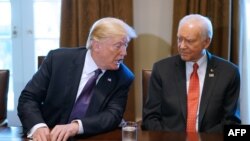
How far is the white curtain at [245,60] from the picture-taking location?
9.56 feet

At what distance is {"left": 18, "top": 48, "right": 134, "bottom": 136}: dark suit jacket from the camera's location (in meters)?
1.84

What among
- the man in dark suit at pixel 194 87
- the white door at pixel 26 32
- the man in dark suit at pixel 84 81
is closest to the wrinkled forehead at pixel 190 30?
the man in dark suit at pixel 194 87

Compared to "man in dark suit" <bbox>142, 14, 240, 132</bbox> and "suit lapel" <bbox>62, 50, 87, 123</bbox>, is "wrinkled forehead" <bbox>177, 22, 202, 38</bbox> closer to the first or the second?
"man in dark suit" <bbox>142, 14, 240, 132</bbox>

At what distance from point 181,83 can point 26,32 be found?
1800mm

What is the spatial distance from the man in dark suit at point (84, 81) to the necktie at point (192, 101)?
1.20ft

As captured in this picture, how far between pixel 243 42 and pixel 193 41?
44.6 inches

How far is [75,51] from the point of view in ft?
6.70

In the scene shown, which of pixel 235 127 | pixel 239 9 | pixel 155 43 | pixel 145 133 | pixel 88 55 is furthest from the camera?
pixel 155 43

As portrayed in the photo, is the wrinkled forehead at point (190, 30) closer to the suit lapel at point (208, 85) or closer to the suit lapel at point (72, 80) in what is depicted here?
the suit lapel at point (208, 85)

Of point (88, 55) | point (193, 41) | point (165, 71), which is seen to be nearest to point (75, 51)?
point (88, 55)

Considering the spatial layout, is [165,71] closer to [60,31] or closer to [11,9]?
[60,31]

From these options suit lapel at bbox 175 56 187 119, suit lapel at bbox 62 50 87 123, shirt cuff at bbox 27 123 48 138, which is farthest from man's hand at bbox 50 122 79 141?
suit lapel at bbox 175 56 187 119

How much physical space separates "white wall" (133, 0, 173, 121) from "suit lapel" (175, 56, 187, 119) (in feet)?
3.42

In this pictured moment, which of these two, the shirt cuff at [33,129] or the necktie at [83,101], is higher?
the necktie at [83,101]
